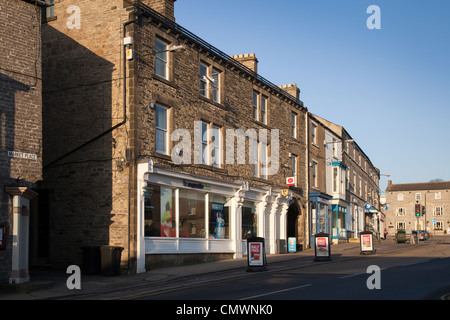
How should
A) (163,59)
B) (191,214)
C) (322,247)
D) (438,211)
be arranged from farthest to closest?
1. (438,211)
2. (322,247)
3. (191,214)
4. (163,59)

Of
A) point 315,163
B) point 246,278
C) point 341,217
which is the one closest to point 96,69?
point 246,278

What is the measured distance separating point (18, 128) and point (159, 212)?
708 cm

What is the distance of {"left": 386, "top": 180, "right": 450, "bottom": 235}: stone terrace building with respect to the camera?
97781 mm

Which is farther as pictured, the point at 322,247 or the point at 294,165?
the point at 294,165

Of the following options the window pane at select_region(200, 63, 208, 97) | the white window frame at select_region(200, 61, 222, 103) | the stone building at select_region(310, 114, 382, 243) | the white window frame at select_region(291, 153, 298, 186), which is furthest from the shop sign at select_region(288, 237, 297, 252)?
the window pane at select_region(200, 63, 208, 97)

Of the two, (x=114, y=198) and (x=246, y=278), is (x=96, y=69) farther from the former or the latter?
(x=246, y=278)

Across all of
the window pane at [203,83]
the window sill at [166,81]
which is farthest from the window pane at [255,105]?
the window sill at [166,81]

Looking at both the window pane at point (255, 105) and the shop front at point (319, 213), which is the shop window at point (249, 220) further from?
the shop front at point (319, 213)

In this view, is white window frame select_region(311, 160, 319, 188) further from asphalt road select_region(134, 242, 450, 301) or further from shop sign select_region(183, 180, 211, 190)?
asphalt road select_region(134, 242, 450, 301)

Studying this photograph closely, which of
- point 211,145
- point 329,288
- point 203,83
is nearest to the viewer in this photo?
point 329,288

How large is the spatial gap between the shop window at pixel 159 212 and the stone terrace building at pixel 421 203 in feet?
268

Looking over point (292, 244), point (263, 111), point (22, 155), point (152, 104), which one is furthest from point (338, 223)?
point (22, 155)

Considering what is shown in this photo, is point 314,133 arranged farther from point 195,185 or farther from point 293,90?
point 195,185

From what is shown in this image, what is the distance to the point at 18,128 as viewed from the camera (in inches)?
650
